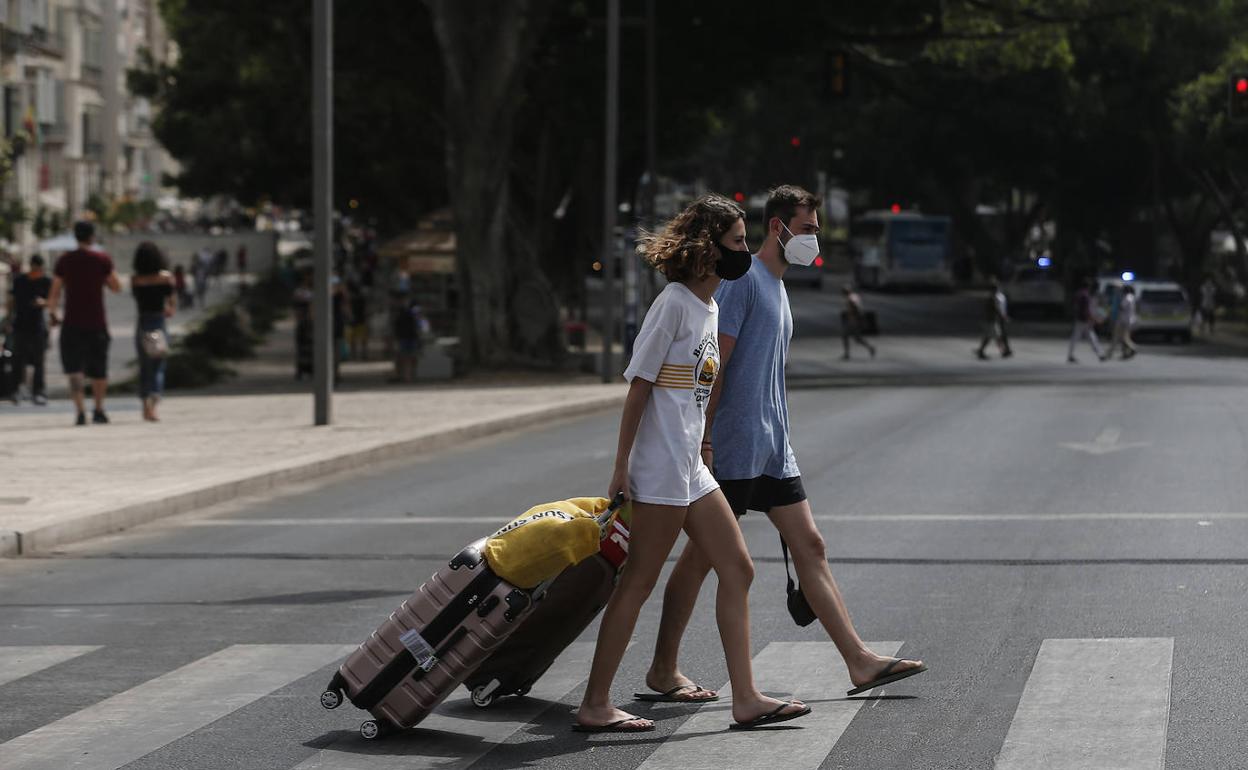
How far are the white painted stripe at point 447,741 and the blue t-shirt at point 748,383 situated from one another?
1.12m

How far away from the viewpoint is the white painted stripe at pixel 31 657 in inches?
311

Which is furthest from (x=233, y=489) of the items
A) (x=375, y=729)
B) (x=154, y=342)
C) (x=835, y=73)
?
(x=835, y=73)

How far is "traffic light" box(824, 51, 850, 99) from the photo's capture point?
3152cm

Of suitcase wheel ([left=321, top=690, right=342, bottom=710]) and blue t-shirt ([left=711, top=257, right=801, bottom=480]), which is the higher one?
blue t-shirt ([left=711, top=257, right=801, bottom=480])

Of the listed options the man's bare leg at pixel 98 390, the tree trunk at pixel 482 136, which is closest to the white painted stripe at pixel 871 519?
the man's bare leg at pixel 98 390

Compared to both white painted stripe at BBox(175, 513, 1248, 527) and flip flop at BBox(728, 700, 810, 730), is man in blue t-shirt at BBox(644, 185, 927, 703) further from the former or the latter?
white painted stripe at BBox(175, 513, 1248, 527)

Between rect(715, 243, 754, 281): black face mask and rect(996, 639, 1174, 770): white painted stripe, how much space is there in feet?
5.82

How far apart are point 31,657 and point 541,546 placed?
9.44 ft

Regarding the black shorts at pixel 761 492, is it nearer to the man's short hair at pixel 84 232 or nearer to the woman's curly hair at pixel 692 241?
the woman's curly hair at pixel 692 241

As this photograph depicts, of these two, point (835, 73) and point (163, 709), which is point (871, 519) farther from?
point (835, 73)

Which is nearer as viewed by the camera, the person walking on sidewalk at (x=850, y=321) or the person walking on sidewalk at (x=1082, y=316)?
the person walking on sidewalk at (x=1082, y=316)

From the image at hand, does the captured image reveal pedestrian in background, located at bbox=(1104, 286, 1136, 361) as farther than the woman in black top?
Yes

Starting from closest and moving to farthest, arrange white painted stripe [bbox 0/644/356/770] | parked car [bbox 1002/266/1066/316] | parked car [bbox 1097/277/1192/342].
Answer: white painted stripe [bbox 0/644/356/770] → parked car [bbox 1097/277/1192/342] → parked car [bbox 1002/266/1066/316]

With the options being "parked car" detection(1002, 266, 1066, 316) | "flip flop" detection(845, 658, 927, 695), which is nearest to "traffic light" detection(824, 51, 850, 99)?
"flip flop" detection(845, 658, 927, 695)
